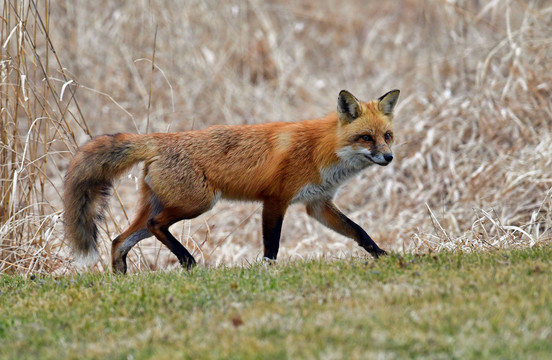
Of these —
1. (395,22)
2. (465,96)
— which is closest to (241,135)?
(465,96)

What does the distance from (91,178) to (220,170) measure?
1005 mm

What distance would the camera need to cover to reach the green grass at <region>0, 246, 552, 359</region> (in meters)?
2.98

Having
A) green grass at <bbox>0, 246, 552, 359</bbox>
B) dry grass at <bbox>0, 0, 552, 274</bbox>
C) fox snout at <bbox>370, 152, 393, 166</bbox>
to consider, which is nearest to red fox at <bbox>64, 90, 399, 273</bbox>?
fox snout at <bbox>370, 152, 393, 166</bbox>

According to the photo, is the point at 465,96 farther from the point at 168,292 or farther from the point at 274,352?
the point at 274,352

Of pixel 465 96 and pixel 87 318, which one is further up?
pixel 465 96

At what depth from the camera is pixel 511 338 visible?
9.69 ft

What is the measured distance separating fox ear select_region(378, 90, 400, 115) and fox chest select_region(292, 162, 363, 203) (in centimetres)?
53

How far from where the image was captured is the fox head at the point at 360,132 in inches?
211

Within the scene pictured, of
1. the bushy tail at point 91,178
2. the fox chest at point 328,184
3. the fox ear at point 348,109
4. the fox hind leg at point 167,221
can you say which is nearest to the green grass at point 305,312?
the fox hind leg at point 167,221

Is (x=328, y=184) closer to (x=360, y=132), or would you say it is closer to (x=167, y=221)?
(x=360, y=132)

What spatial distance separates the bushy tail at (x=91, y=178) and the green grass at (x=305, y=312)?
28.9 inches

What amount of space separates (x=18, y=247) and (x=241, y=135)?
2139 mm

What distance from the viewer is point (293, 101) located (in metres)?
12.0

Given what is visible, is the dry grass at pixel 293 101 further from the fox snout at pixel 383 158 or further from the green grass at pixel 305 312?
the green grass at pixel 305 312
